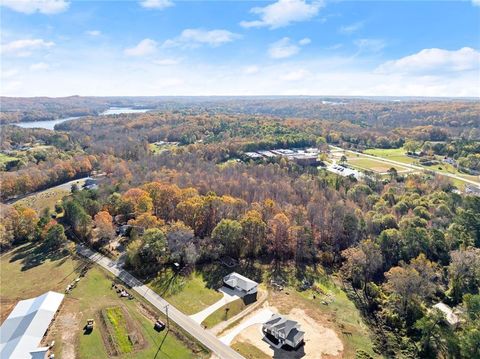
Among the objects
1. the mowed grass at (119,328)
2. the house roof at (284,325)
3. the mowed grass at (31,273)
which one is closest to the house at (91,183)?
the mowed grass at (31,273)

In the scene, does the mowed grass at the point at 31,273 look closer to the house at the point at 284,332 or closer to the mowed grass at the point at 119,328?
the mowed grass at the point at 119,328

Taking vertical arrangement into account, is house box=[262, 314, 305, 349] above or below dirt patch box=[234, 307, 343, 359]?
above

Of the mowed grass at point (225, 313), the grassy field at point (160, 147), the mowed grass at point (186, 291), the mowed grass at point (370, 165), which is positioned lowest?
the mowed grass at point (225, 313)

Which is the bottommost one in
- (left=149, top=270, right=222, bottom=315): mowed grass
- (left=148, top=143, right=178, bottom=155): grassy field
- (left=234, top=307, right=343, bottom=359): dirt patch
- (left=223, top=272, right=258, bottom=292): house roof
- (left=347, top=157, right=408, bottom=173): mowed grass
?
(left=234, top=307, right=343, bottom=359): dirt patch

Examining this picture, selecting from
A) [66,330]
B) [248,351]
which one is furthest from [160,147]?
[248,351]

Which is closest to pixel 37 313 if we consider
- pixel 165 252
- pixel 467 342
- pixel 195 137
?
pixel 165 252

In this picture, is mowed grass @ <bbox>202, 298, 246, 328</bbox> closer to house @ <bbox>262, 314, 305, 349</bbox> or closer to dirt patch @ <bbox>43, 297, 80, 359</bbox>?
house @ <bbox>262, 314, 305, 349</bbox>

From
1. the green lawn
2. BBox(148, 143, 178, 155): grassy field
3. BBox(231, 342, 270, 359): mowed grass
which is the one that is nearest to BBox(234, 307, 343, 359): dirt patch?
BBox(231, 342, 270, 359): mowed grass
